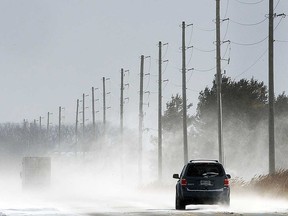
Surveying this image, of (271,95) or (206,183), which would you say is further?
(271,95)

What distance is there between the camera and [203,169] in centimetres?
3859

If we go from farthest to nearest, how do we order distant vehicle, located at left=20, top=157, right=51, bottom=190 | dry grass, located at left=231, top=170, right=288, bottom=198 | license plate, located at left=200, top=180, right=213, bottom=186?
distant vehicle, located at left=20, top=157, right=51, bottom=190 → dry grass, located at left=231, top=170, right=288, bottom=198 → license plate, located at left=200, top=180, right=213, bottom=186

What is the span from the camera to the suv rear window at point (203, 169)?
126 feet

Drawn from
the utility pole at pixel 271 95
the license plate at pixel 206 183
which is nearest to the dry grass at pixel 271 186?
the utility pole at pixel 271 95

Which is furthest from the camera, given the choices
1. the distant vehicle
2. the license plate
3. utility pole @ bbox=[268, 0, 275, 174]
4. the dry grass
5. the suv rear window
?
the distant vehicle

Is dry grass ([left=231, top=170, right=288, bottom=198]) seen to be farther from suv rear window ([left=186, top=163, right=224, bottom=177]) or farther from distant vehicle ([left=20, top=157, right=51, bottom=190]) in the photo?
distant vehicle ([left=20, top=157, right=51, bottom=190])

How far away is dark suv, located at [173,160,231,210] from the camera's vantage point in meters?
38.3

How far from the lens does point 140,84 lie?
96688mm

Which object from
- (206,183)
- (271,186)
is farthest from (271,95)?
(206,183)

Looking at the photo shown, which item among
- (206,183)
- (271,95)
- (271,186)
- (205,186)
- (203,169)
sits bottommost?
(271,186)

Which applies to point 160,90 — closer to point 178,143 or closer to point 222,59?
point 222,59

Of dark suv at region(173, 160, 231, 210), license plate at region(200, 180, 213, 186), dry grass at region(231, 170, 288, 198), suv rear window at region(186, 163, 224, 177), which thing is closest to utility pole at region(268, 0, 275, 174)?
dry grass at region(231, 170, 288, 198)

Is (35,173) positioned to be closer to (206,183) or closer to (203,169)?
(203,169)

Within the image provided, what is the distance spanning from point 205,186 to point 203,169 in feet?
2.28
